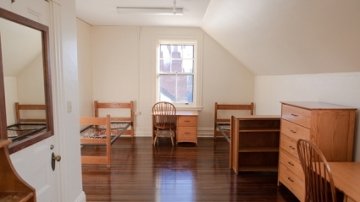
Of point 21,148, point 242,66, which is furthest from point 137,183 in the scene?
point 242,66

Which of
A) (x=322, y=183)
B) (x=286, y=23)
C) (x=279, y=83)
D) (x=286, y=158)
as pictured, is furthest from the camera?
(x=279, y=83)

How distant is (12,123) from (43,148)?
1.23 ft

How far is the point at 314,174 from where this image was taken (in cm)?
167

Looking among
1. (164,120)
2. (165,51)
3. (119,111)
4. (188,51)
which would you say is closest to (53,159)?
(164,120)

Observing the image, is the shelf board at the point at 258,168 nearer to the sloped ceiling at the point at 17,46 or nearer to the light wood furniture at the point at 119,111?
the light wood furniture at the point at 119,111

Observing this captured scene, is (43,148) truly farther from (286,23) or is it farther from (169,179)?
(286,23)

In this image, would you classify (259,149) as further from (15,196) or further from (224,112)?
(15,196)

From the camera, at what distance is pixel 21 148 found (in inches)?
58.4

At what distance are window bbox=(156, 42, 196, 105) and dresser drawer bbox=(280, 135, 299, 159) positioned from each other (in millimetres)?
2840

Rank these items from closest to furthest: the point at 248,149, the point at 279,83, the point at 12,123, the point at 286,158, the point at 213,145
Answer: the point at 12,123, the point at 286,158, the point at 248,149, the point at 279,83, the point at 213,145

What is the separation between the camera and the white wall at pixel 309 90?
7.59 feet

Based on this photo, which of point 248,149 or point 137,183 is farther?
point 248,149

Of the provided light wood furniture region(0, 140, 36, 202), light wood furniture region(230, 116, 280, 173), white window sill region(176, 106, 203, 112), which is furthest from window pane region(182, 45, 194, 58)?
light wood furniture region(0, 140, 36, 202)

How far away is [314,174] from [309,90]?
175 cm
